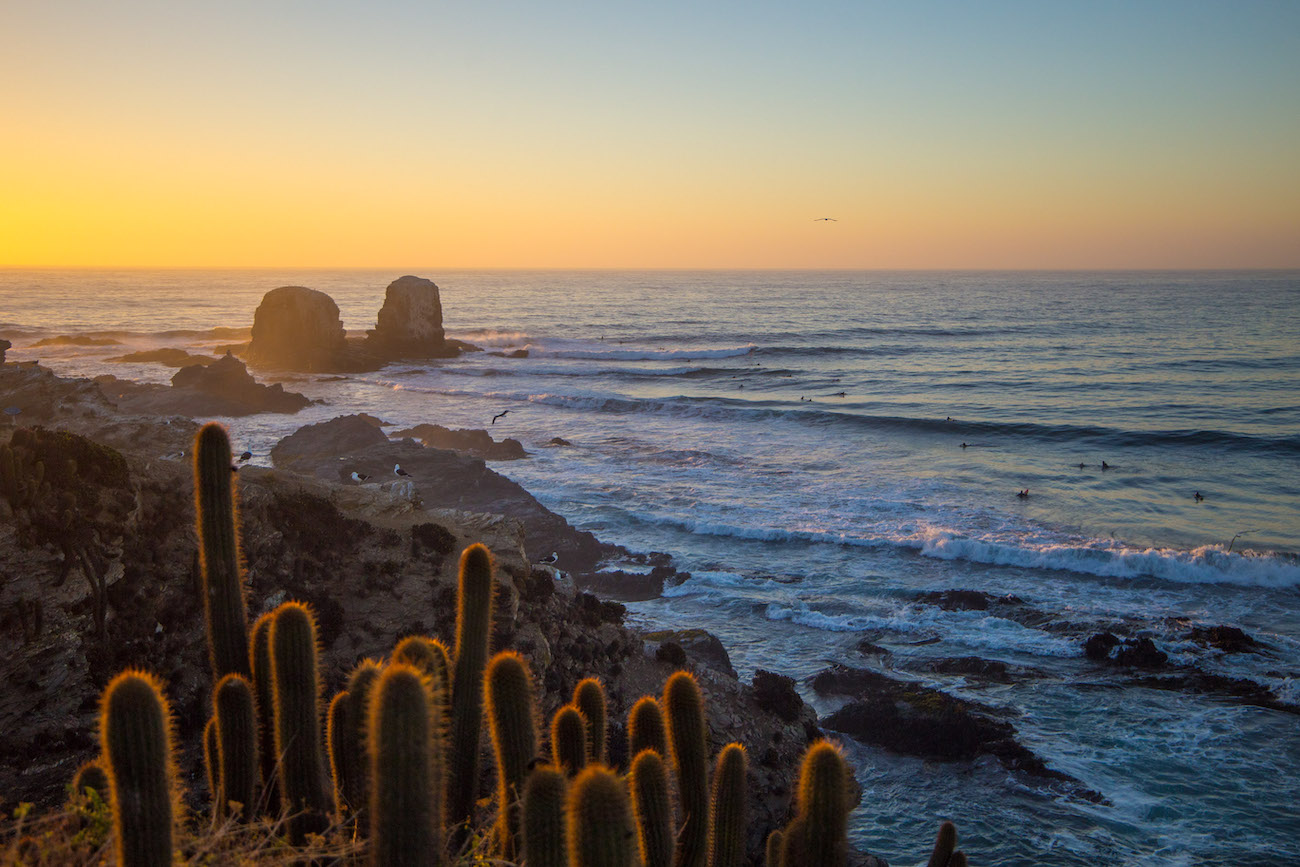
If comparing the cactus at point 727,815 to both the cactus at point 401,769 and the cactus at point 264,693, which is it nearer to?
the cactus at point 401,769

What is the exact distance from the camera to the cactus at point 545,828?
4.20 m

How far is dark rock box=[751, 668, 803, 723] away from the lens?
35.3ft

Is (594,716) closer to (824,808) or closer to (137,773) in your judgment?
(824,808)

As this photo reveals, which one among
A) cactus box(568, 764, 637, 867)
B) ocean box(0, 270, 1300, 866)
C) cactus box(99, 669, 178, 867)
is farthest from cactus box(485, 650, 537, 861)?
ocean box(0, 270, 1300, 866)

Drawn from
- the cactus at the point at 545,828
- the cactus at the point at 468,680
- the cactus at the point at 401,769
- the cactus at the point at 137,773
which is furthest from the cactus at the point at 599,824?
the cactus at the point at 468,680

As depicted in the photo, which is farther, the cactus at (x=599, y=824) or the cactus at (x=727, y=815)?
the cactus at (x=727, y=815)

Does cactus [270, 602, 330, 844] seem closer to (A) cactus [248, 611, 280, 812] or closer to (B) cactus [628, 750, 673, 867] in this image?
(A) cactus [248, 611, 280, 812]

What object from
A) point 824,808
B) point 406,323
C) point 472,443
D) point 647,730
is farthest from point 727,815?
point 406,323

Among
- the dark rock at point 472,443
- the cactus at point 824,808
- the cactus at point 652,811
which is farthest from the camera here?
the dark rock at point 472,443

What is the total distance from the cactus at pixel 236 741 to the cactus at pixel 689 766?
9.02ft

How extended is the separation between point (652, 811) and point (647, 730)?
3.09 ft

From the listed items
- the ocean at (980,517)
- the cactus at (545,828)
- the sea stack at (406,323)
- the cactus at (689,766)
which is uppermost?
the sea stack at (406,323)

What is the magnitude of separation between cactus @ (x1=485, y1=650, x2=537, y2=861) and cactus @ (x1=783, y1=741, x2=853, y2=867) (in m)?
1.69

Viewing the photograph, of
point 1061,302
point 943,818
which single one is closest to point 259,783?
point 943,818
